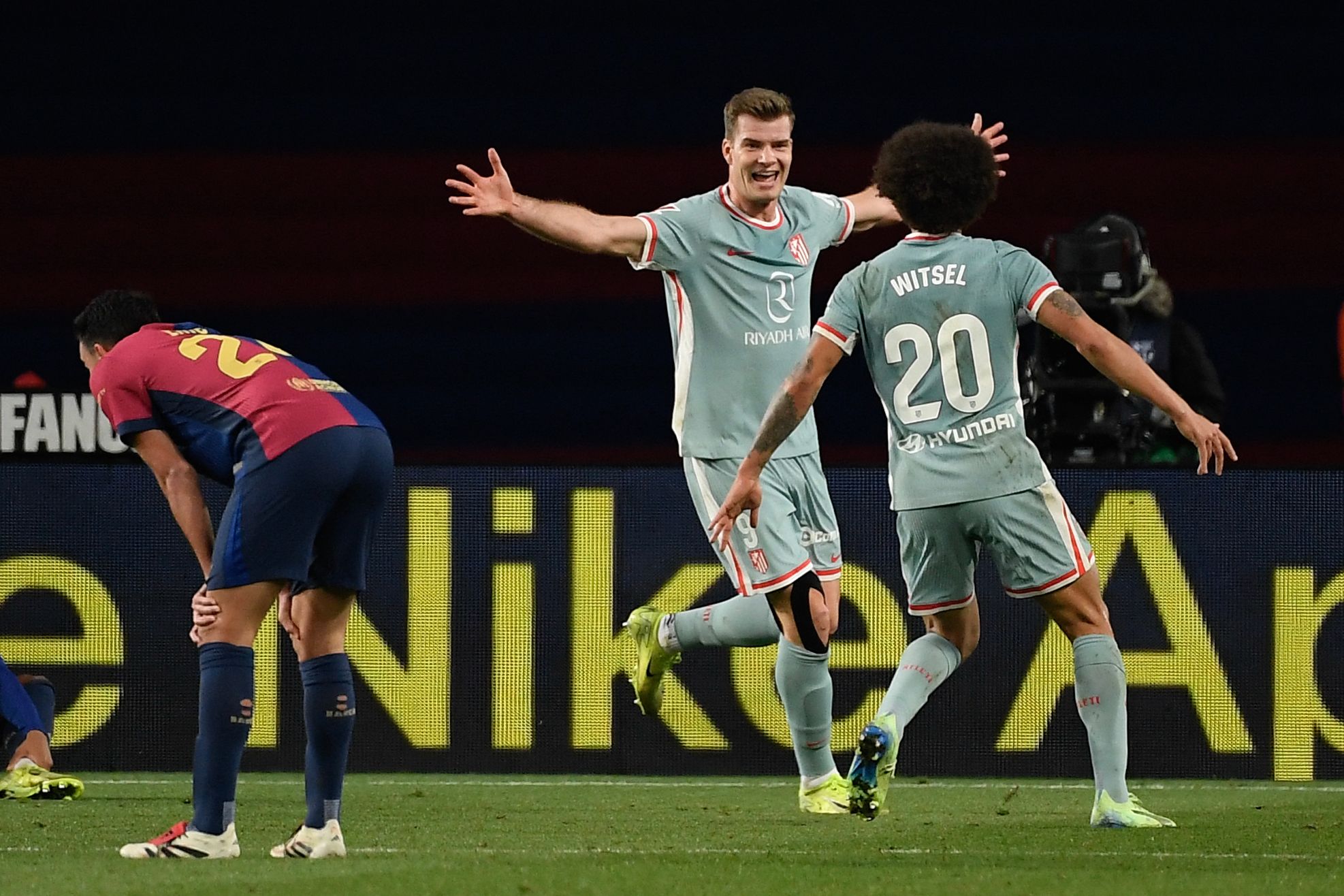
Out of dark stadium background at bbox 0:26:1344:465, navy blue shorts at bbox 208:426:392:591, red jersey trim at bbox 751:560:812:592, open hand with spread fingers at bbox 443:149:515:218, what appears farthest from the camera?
dark stadium background at bbox 0:26:1344:465

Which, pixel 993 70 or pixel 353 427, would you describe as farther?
pixel 993 70

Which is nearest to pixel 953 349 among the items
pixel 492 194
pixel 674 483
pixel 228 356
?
pixel 492 194

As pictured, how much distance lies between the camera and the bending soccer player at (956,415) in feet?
18.2

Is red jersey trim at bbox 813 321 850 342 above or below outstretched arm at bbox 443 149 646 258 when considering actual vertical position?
below

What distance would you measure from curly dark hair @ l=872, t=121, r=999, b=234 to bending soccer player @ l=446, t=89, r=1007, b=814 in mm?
836

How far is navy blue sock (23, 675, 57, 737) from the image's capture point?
7398mm

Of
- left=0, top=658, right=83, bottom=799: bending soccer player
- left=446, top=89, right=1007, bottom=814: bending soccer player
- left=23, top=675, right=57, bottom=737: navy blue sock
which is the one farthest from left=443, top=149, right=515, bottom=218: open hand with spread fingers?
left=23, top=675, right=57, bottom=737: navy blue sock

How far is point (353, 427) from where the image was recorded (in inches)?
201

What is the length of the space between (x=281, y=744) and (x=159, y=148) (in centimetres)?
522

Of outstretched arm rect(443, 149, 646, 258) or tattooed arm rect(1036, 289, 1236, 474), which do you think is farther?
outstretched arm rect(443, 149, 646, 258)

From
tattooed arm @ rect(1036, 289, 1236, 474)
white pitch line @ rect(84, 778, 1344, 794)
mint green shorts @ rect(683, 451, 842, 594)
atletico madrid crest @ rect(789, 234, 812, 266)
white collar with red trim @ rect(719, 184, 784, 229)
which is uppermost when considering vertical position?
white collar with red trim @ rect(719, 184, 784, 229)

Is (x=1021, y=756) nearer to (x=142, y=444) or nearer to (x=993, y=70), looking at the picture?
(x=142, y=444)

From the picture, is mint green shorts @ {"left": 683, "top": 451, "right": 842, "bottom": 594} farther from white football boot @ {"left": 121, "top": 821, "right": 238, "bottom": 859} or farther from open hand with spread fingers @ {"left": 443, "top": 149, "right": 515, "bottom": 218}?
white football boot @ {"left": 121, "top": 821, "right": 238, "bottom": 859}

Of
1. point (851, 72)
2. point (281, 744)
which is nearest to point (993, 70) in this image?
point (851, 72)
